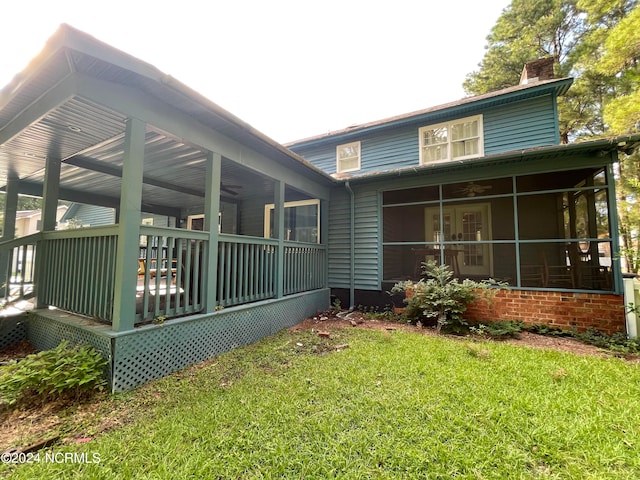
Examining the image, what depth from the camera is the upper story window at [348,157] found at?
8617 millimetres

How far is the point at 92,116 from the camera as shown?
3193 millimetres

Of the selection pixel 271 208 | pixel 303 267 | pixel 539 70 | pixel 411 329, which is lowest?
pixel 411 329

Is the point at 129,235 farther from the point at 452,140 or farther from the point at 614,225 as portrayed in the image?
the point at 452,140

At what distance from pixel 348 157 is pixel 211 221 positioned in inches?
239

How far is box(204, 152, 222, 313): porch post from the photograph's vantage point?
3721 mm

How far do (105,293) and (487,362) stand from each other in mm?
4692

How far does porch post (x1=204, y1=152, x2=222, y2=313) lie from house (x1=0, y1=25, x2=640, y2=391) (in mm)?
23

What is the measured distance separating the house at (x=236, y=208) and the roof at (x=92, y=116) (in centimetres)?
2

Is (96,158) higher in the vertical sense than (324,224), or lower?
higher

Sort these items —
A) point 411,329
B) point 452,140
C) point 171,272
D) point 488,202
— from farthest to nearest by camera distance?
point 488,202 → point 452,140 → point 411,329 → point 171,272

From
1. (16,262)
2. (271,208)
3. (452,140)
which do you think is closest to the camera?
(16,262)

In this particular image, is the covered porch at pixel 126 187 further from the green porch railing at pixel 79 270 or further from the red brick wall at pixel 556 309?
the red brick wall at pixel 556 309

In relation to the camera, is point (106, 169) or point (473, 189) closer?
point (106, 169)

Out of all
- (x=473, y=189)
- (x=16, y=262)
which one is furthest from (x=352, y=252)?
(x=16, y=262)
